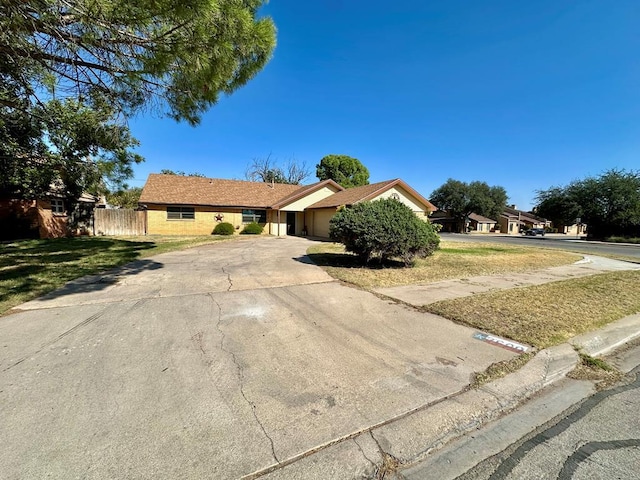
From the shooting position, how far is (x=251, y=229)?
2334 cm

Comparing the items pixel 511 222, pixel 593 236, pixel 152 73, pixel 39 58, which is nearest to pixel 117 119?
pixel 39 58

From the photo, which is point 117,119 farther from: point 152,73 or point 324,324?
point 324,324

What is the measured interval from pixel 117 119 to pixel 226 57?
384 cm

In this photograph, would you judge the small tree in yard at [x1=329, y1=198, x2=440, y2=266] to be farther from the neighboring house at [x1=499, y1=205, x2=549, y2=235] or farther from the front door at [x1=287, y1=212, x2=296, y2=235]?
the neighboring house at [x1=499, y1=205, x2=549, y2=235]

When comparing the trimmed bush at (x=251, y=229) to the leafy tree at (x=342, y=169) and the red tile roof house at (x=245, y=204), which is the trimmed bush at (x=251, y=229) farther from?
the leafy tree at (x=342, y=169)

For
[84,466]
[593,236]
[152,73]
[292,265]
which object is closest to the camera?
[84,466]

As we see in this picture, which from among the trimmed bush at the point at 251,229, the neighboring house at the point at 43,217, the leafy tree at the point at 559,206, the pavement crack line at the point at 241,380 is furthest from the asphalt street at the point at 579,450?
the leafy tree at the point at 559,206

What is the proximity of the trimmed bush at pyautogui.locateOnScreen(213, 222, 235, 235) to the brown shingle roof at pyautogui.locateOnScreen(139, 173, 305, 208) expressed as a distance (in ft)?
5.34

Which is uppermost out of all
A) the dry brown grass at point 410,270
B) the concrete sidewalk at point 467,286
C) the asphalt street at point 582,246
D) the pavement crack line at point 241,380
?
the asphalt street at point 582,246

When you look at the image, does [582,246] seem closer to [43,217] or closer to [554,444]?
[554,444]

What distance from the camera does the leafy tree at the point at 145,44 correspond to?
364 centimetres

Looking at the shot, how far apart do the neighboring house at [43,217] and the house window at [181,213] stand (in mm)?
4999

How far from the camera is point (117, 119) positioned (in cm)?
666

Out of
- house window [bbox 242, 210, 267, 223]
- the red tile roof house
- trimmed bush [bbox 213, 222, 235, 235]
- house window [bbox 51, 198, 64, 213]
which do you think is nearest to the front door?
the red tile roof house
